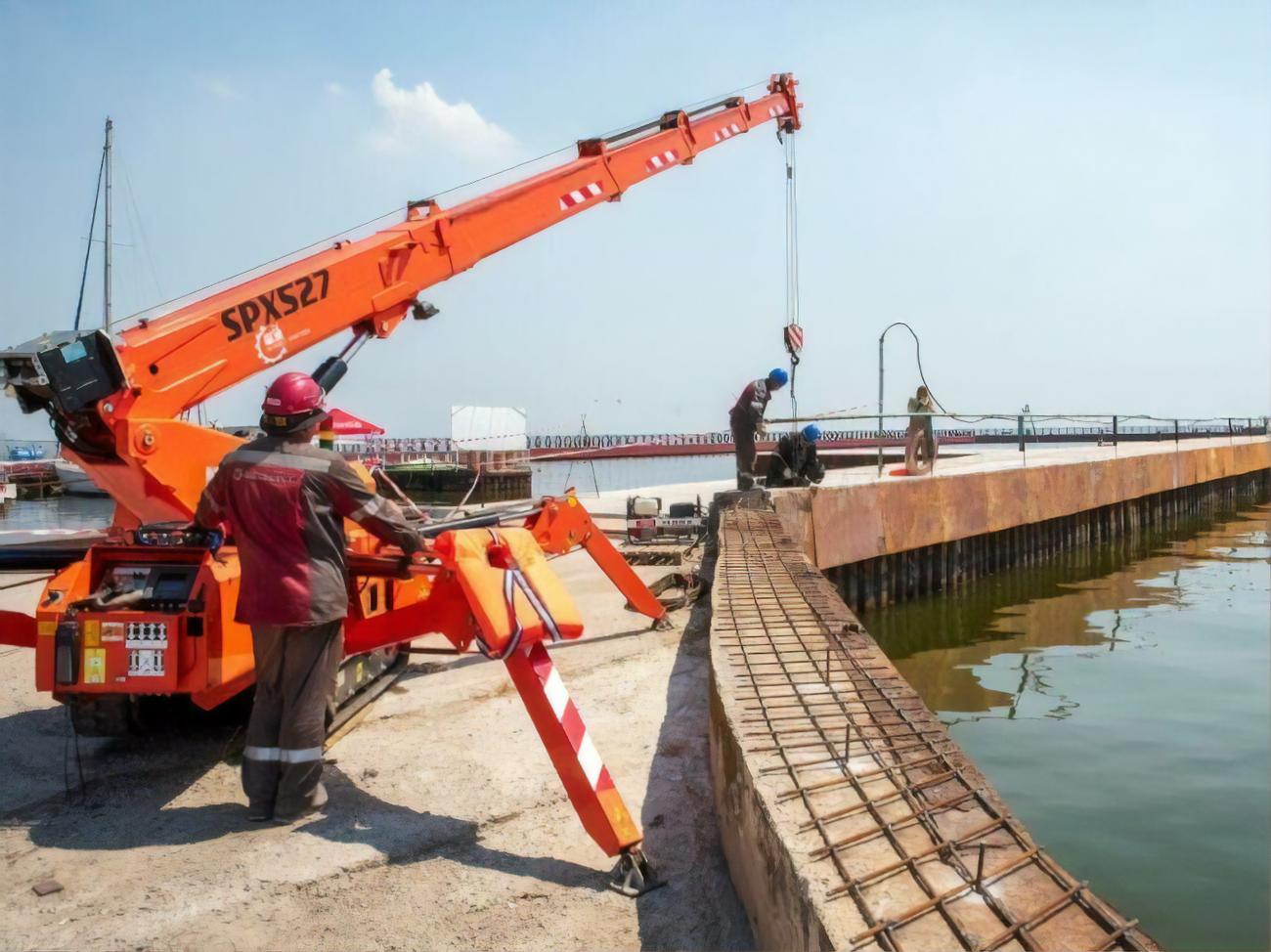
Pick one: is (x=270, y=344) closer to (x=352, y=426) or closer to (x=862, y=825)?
(x=862, y=825)

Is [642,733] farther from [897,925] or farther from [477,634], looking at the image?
[897,925]

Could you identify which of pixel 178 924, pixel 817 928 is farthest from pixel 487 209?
pixel 817 928

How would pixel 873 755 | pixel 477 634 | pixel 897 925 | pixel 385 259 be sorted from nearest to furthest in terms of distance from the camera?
1. pixel 897 925
2. pixel 873 755
3. pixel 477 634
4. pixel 385 259

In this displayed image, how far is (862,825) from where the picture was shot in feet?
8.90

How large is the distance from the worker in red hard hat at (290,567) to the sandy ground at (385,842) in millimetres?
281

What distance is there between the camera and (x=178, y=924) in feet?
10.7

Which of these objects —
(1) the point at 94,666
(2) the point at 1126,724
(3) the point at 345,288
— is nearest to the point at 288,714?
(1) the point at 94,666

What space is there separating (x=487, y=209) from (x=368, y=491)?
4.85 metres

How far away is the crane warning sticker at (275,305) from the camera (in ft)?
19.5

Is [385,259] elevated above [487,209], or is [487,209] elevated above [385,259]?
[487,209]

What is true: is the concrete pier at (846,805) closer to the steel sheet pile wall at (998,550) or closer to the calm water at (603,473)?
the steel sheet pile wall at (998,550)

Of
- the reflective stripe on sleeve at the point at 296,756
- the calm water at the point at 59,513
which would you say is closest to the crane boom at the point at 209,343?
the reflective stripe on sleeve at the point at 296,756

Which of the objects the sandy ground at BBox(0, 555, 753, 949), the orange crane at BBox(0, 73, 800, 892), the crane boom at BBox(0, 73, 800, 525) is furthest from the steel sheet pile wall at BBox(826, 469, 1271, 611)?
the sandy ground at BBox(0, 555, 753, 949)

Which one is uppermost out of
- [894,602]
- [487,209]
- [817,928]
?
[487,209]
